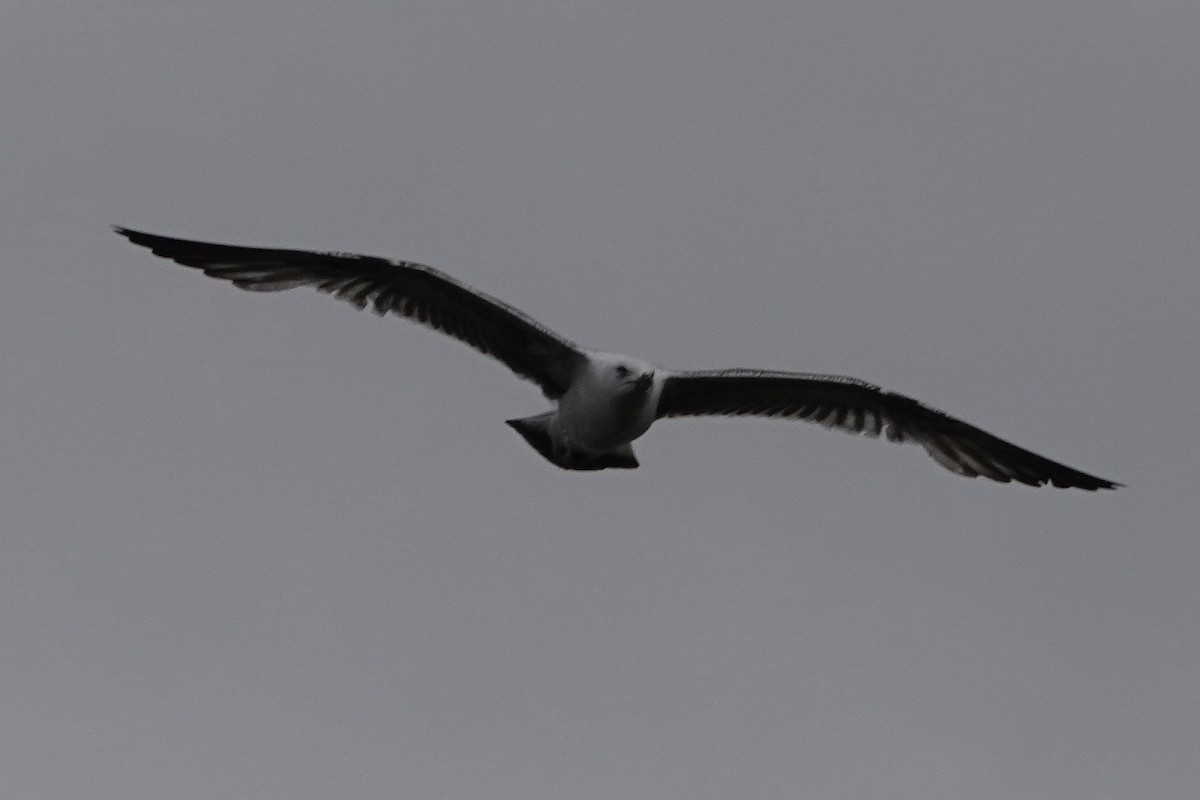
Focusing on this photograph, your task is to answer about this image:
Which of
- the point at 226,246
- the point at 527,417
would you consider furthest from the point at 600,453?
the point at 226,246

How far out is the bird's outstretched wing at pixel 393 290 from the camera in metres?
22.8

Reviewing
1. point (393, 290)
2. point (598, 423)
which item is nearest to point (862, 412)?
point (598, 423)

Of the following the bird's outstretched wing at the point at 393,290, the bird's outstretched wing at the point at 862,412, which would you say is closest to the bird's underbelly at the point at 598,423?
the bird's outstretched wing at the point at 393,290

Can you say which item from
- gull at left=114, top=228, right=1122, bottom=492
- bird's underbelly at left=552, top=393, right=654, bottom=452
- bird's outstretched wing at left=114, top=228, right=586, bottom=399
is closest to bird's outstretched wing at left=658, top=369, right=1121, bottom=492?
gull at left=114, top=228, right=1122, bottom=492

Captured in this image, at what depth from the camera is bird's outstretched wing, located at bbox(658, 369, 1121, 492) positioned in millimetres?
23688

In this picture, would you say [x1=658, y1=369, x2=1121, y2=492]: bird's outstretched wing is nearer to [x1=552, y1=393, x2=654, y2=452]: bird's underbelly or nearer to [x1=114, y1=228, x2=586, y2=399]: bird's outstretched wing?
[x1=552, y1=393, x2=654, y2=452]: bird's underbelly

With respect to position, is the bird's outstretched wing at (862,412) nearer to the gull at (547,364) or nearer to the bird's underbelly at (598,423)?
the gull at (547,364)

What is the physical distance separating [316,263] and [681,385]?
11.6 feet

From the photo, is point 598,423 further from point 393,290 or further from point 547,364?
point 393,290

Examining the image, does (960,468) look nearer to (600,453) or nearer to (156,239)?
(600,453)

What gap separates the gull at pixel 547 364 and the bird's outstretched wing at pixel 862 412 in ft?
0.06

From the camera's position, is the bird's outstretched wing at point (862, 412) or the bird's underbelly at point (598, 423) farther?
the bird's outstretched wing at point (862, 412)

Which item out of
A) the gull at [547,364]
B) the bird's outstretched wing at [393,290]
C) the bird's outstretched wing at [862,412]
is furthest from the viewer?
the bird's outstretched wing at [862,412]

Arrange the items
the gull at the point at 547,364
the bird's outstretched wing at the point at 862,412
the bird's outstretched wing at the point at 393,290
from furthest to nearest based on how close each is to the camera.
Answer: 1. the bird's outstretched wing at the point at 862,412
2. the bird's outstretched wing at the point at 393,290
3. the gull at the point at 547,364
